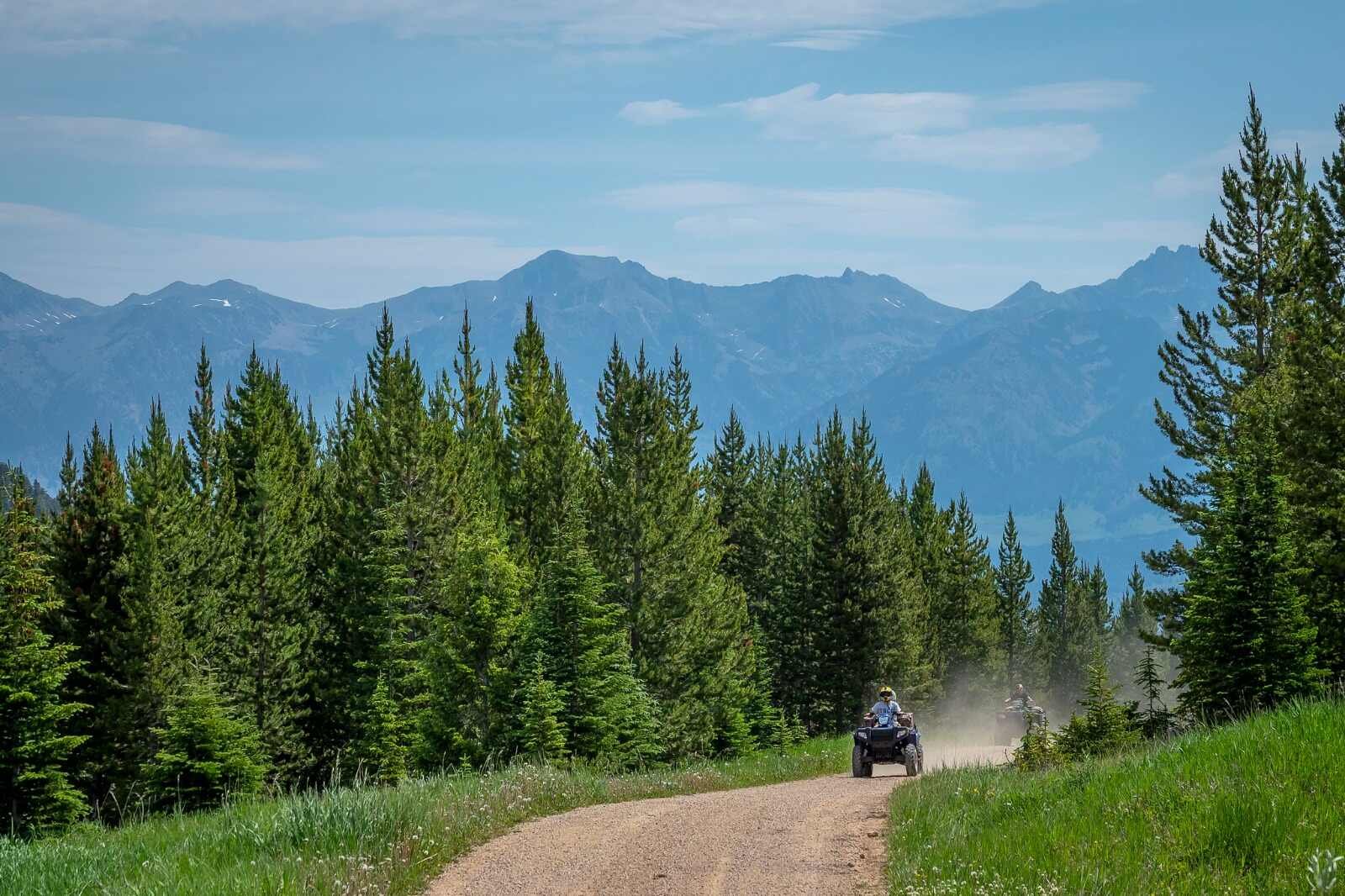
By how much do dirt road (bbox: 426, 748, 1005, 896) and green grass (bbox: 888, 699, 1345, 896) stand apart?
0.56m

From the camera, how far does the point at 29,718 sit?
109 ft

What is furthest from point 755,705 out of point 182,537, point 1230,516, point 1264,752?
point 1264,752

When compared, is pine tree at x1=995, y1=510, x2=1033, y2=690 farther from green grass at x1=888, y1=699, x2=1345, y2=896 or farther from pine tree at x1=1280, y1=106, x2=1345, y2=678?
green grass at x1=888, y1=699, x2=1345, y2=896

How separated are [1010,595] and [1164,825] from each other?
82.1 meters

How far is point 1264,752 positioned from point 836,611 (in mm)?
46299

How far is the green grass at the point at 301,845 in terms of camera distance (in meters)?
9.59

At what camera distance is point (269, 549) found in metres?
49.5

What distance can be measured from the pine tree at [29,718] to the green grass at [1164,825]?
1153 inches

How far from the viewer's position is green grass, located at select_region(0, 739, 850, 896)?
9586 millimetres

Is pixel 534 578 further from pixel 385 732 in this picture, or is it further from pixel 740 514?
pixel 740 514

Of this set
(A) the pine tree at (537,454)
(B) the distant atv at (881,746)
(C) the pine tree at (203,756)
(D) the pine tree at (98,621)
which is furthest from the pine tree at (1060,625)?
(C) the pine tree at (203,756)

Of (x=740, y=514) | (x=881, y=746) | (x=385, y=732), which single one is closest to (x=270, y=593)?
(x=385, y=732)

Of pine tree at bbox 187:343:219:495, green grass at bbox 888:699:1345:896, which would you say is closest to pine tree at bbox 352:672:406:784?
pine tree at bbox 187:343:219:495

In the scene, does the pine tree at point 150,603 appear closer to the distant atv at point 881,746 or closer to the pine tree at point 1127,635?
the distant atv at point 881,746
